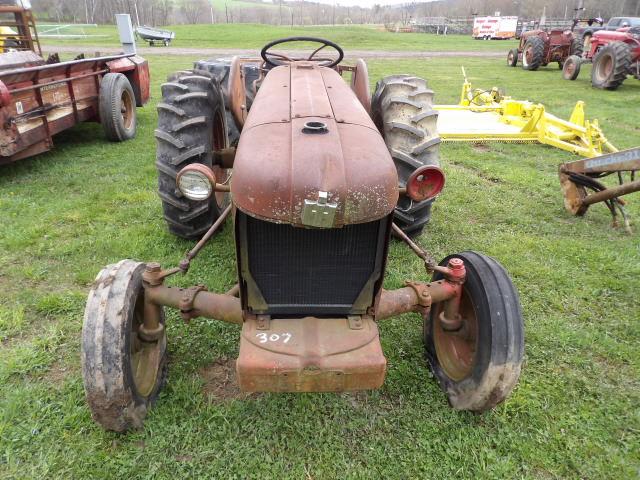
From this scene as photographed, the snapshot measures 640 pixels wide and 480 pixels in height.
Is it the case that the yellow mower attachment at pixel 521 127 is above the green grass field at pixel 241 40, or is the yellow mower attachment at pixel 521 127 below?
above

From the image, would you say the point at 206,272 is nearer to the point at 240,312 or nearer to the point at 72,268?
→ the point at 72,268

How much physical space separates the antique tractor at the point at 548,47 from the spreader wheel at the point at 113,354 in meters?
17.0

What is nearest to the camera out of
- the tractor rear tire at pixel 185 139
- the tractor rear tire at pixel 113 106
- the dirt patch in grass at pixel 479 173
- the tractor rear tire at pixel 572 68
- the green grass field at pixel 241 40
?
the tractor rear tire at pixel 185 139

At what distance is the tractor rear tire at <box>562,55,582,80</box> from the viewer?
1359 centimetres

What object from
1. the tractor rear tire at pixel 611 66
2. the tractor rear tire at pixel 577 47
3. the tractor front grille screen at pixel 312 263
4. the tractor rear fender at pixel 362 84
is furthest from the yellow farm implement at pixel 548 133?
the tractor rear tire at pixel 577 47

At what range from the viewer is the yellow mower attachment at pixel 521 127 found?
614cm

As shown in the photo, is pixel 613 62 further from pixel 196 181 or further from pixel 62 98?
pixel 196 181

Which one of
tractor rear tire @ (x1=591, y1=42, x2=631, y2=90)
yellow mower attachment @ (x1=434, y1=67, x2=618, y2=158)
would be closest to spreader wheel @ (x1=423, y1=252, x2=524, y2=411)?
yellow mower attachment @ (x1=434, y1=67, x2=618, y2=158)

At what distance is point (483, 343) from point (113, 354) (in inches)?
67.7

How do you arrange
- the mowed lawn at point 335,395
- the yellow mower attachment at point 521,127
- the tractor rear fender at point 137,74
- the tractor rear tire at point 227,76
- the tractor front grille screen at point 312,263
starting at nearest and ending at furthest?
1. the tractor front grille screen at point 312,263
2. the mowed lawn at point 335,395
3. the tractor rear tire at point 227,76
4. the yellow mower attachment at point 521,127
5. the tractor rear fender at point 137,74

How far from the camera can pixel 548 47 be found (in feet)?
52.7

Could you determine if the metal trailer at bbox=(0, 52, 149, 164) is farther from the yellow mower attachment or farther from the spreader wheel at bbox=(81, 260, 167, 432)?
the yellow mower attachment

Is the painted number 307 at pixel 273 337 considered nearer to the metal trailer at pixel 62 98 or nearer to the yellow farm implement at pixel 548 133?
the yellow farm implement at pixel 548 133

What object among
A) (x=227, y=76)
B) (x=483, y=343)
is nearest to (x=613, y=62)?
(x=227, y=76)
